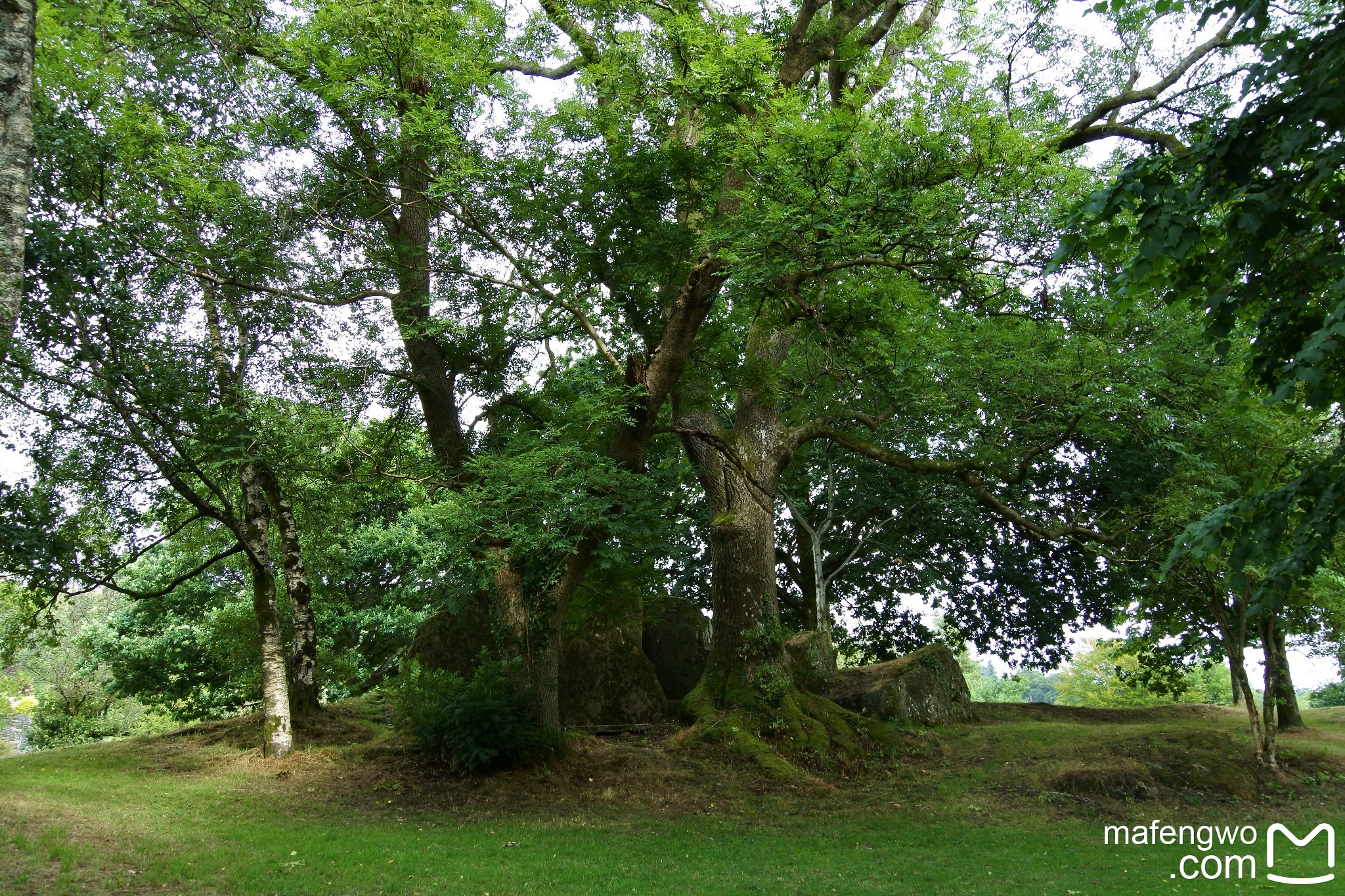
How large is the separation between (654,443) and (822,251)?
690cm

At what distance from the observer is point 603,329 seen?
1147 centimetres

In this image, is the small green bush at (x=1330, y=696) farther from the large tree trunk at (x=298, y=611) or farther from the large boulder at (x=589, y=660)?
the large tree trunk at (x=298, y=611)

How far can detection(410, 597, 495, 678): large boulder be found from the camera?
14172mm

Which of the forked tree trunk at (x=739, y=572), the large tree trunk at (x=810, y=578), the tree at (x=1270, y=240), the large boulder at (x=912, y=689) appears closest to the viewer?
the tree at (x=1270, y=240)

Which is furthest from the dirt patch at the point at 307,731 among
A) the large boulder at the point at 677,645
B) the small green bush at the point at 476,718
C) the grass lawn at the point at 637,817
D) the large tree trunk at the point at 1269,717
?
the large tree trunk at the point at 1269,717

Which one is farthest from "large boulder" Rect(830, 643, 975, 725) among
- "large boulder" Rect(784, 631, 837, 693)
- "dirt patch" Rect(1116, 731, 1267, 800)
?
"dirt patch" Rect(1116, 731, 1267, 800)

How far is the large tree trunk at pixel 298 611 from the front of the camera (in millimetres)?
12922

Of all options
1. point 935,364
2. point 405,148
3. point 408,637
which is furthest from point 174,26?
point 408,637

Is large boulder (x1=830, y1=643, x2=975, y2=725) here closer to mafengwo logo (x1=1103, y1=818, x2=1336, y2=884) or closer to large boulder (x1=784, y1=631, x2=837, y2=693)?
large boulder (x1=784, y1=631, x2=837, y2=693)

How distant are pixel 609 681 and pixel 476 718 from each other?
12.6 ft

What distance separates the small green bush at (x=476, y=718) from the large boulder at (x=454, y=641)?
283 centimetres

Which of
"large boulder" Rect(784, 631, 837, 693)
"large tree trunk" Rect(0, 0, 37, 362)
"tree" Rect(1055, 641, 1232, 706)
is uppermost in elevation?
"large tree trunk" Rect(0, 0, 37, 362)

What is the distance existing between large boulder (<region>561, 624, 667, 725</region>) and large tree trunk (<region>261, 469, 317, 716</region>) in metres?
4.08

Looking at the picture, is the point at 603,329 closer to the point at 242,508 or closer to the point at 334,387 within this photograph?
the point at 334,387
